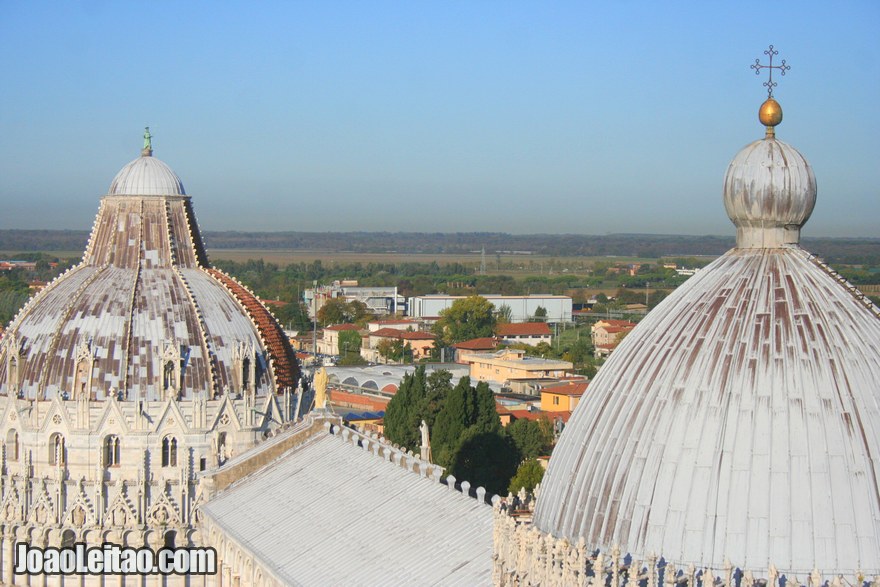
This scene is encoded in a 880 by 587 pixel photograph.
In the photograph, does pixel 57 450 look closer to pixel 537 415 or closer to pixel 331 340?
pixel 537 415

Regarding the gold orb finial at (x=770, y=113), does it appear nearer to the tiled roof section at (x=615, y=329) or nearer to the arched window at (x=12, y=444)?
the arched window at (x=12, y=444)

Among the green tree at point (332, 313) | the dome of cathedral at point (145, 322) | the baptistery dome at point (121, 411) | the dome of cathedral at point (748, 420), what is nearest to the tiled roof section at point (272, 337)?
the dome of cathedral at point (145, 322)

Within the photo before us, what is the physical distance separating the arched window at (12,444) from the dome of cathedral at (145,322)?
4.16ft

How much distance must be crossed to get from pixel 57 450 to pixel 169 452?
11.6 feet

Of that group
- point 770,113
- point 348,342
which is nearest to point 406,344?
point 348,342

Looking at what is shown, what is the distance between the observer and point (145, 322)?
4941 cm

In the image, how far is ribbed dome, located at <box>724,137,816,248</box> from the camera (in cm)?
2009

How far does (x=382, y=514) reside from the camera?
1257 inches

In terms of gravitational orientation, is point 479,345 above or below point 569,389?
below

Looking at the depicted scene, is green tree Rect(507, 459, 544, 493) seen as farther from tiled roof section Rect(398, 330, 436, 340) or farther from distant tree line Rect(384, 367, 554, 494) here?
tiled roof section Rect(398, 330, 436, 340)

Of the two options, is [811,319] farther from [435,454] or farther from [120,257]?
[435,454]

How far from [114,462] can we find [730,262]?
31.5 m

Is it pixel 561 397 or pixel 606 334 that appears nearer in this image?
pixel 561 397

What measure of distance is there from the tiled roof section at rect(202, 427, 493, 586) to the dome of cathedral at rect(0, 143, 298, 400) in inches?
300
